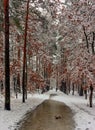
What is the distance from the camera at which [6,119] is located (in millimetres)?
16078

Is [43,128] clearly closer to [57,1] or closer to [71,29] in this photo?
[57,1]

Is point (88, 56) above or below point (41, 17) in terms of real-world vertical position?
below

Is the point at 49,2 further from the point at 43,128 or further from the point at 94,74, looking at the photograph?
the point at 43,128

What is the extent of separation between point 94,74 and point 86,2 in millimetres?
6180

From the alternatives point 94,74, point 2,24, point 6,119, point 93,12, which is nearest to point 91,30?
point 93,12

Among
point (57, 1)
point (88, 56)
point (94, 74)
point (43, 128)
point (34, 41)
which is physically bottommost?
point (43, 128)

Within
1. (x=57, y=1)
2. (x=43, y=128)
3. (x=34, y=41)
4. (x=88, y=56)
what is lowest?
(x=43, y=128)

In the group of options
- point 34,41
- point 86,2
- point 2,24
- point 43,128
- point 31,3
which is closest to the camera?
point 43,128

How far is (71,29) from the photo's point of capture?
28.1m

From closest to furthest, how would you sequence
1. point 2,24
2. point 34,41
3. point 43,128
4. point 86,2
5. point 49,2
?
1. point 43,128
2. point 2,24
3. point 49,2
4. point 86,2
5. point 34,41

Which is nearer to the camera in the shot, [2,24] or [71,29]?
[2,24]

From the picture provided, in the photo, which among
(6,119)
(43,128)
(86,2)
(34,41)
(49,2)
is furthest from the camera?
(34,41)

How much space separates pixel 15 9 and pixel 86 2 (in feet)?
20.6

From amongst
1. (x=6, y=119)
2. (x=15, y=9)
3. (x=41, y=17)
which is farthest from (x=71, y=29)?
(x=6, y=119)
